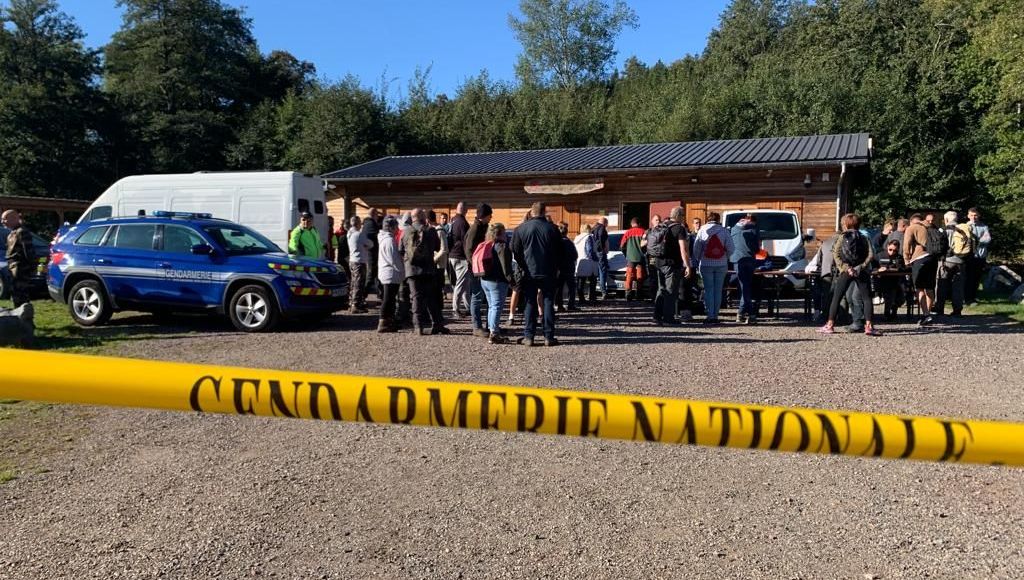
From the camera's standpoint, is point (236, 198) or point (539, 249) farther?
point (236, 198)

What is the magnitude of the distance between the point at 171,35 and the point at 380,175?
32.2 metres

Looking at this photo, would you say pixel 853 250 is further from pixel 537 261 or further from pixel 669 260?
pixel 537 261

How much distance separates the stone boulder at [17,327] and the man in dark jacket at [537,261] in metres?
6.05

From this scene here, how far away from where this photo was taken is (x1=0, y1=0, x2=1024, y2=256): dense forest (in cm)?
2888

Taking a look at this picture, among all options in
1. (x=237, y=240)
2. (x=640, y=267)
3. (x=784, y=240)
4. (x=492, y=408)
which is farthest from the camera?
(x=784, y=240)

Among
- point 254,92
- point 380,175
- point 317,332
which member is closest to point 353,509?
point 317,332

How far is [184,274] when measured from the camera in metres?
10.4

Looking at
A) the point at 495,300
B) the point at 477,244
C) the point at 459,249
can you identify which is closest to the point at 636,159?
the point at 459,249

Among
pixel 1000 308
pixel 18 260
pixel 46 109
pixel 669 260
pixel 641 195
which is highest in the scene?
pixel 46 109

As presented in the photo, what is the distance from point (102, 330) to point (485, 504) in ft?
28.7

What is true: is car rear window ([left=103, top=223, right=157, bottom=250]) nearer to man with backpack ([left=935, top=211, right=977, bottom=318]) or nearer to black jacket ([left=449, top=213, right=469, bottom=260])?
black jacket ([left=449, top=213, right=469, bottom=260])

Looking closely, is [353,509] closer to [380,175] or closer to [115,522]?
[115,522]

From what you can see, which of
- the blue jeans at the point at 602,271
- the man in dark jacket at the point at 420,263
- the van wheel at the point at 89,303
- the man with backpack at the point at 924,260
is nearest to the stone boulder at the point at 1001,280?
the man with backpack at the point at 924,260

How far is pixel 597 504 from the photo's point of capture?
13.0ft
